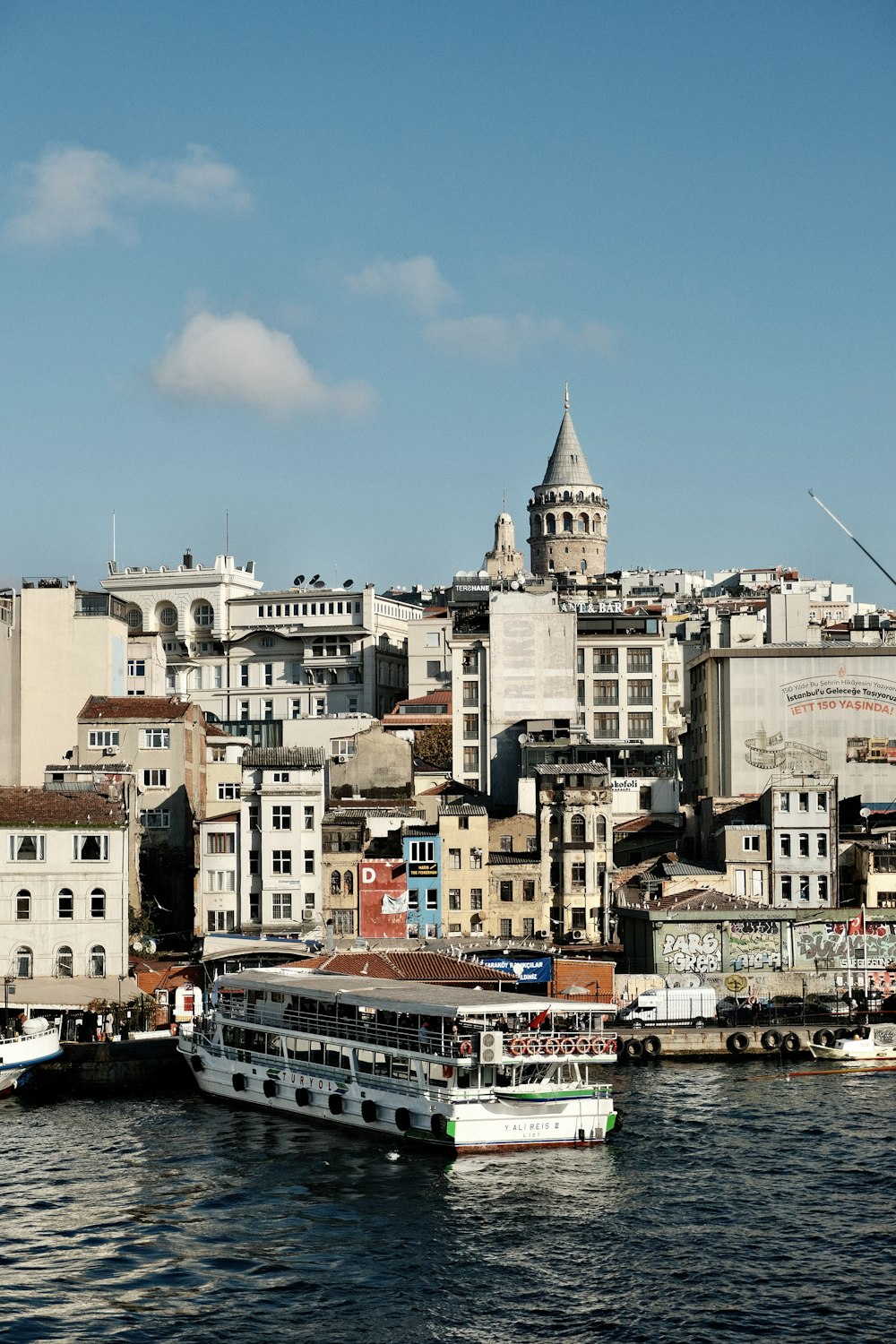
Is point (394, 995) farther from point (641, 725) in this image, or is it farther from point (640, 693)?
point (640, 693)

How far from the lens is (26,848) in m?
83.6

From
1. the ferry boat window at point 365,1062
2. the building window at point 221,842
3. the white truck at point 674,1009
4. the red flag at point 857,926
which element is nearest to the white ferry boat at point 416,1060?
the ferry boat window at point 365,1062

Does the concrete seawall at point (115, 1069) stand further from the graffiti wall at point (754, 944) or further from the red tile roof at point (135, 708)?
the graffiti wall at point (754, 944)

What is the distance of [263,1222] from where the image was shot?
51406 mm

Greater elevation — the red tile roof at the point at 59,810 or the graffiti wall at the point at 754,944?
the red tile roof at the point at 59,810

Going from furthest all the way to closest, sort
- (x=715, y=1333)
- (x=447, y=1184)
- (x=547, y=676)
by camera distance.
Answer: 1. (x=547, y=676)
2. (x=447, y=1184)
3. (x=715, y=1333)

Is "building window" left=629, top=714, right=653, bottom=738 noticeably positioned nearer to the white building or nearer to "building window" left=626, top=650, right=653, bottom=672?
"building window" left=626, top=650, right=653, bottom=672

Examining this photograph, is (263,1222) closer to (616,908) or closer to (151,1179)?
(151,1179)

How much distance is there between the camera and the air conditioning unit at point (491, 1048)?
201 feet

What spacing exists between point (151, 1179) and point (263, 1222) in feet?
21.0

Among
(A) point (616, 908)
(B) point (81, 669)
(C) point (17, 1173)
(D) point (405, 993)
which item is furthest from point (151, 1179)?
(B) point (81, 669)

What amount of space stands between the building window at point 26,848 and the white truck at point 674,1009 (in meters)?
27.5

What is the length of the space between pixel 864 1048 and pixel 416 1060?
23.9 m

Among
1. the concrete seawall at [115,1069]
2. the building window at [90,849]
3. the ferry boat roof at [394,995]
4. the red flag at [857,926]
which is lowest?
the concrete seawall at [115,1069]
